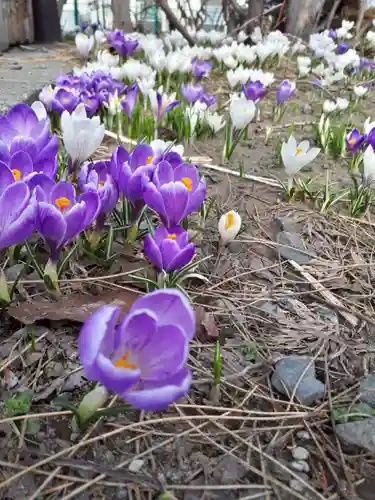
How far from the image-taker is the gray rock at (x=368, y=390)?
99 centimetres

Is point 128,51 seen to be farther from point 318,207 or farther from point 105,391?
point 105,391

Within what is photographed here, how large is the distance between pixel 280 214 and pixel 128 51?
2.65 metres

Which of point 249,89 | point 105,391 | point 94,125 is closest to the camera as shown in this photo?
point 105,391

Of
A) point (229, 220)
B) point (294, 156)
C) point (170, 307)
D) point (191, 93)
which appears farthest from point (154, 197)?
point (191, 93)

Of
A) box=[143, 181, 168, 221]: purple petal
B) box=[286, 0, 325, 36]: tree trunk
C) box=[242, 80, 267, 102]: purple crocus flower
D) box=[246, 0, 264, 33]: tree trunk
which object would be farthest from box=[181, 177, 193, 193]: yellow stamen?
box=[286, 0, 325, 36]: tree trunk

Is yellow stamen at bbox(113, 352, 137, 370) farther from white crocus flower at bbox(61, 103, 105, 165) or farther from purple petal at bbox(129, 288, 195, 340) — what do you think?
white crocus flower at bbox(61, 103, 105, 165)

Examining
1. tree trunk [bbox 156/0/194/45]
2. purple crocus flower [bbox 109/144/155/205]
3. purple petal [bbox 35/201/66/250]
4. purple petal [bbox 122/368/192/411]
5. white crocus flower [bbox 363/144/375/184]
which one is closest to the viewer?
purple petal [bbox 122/368/192/411]

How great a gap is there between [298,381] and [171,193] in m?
0.47

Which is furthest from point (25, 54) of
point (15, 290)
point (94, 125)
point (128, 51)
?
point (15, 290)

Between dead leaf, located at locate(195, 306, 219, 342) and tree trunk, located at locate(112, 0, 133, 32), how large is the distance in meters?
5.33

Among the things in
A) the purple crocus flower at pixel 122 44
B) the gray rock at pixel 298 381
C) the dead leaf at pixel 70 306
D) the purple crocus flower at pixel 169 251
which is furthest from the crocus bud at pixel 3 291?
the purple crocus flower at pixel 122 44

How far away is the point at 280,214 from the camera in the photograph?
1.71 m

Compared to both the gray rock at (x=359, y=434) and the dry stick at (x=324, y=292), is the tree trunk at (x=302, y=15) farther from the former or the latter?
the gray rock at (x=359, y=434)

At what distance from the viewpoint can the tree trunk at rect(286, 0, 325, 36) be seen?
5746 mm
